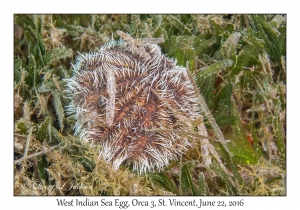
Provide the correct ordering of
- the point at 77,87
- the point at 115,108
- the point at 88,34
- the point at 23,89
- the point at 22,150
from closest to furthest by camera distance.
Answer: the point at 115,108 < the point at 77,87 < the point at 22,150 < the point at 23,89 < the point at 88,34

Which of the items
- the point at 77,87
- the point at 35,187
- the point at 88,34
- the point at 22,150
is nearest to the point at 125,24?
the point at 88,34

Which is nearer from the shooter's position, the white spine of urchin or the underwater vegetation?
the white spine of urchin

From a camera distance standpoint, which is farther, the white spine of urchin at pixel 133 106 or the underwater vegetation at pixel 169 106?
the underwater vegetation at pixel 169 106

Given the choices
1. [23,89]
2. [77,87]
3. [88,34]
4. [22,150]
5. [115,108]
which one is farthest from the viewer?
[88,34]

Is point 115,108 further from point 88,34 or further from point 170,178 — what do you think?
point 88,34
